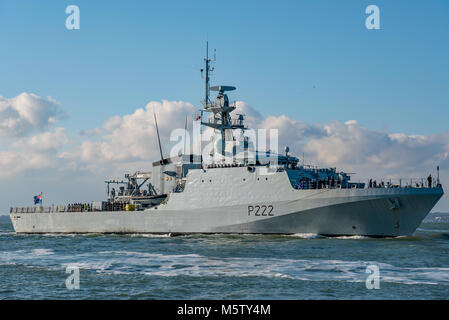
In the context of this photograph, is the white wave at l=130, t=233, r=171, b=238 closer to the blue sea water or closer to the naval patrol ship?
the naval patrol ship

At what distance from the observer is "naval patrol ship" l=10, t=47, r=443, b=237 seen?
2597cm

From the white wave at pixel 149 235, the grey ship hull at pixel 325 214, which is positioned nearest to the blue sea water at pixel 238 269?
the grey ship hull at pixel 325 214

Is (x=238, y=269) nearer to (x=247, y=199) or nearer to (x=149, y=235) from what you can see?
(x=247, y=199)

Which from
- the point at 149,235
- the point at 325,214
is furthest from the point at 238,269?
the point at 149,235

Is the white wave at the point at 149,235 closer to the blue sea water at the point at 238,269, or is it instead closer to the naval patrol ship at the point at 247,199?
the naval patrol ship at the point at 247,199

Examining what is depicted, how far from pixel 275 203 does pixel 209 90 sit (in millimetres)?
11383

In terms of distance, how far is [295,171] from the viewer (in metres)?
28.5

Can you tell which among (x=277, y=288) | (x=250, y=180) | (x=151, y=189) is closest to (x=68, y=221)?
(x=151, y=189)

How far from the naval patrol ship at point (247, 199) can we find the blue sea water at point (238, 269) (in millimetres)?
1043

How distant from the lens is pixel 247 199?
2873 cm

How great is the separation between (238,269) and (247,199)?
11.0 metres

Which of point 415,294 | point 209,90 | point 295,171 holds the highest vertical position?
point 209,90

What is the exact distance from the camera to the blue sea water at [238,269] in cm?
Answer: 1417
